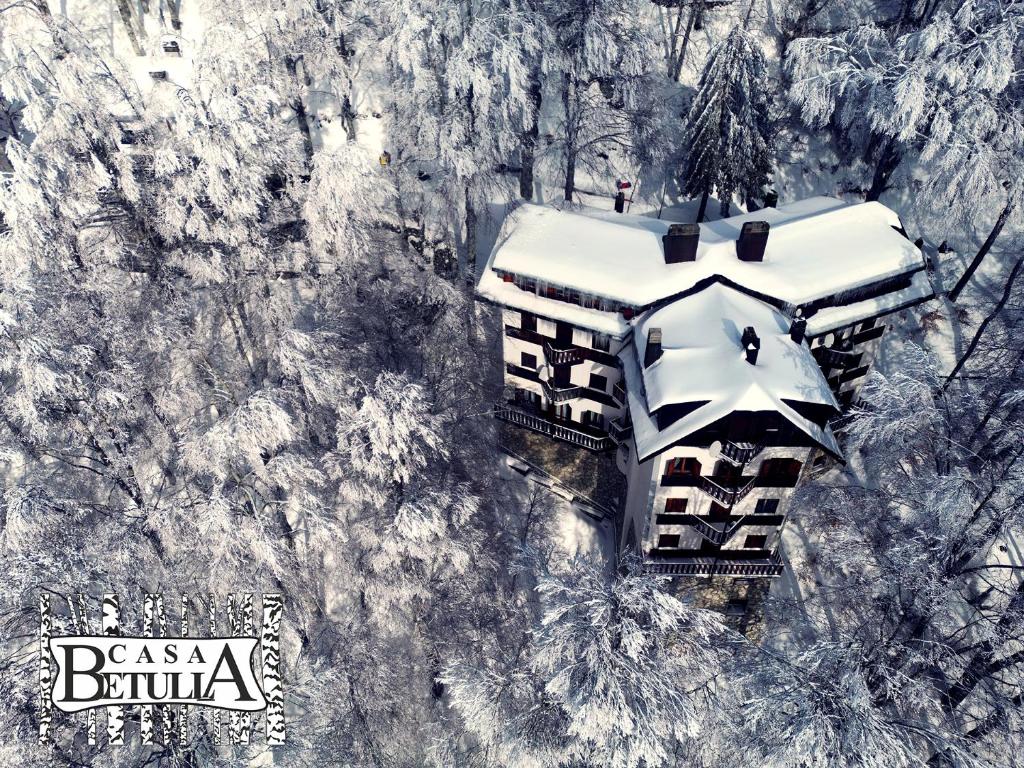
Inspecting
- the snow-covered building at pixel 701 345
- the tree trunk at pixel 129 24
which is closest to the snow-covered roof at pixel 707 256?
the snow-covered building at pixel 701 345

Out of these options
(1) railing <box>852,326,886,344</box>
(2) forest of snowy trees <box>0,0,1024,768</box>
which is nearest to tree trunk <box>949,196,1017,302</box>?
(2) forest of snowy trees <box>0,0,1024,768</box>

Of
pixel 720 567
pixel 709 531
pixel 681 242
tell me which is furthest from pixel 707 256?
pixel 720 567

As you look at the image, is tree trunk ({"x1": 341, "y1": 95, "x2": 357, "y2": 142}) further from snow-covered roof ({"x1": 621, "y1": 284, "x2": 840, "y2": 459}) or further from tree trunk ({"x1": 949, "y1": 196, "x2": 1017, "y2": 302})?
tree trunk ({"x1": 949, "y1": 196, "x2": 1017, "y2": 302})

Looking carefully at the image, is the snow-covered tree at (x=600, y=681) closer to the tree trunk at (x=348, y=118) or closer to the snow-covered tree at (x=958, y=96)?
the snow-covered tree at (x=958, y=96)

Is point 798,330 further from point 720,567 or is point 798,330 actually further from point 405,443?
point 405,443

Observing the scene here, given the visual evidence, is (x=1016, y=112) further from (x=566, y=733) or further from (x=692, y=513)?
(x=566, y=733)

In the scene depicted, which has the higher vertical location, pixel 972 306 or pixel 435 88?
pixel 435 88

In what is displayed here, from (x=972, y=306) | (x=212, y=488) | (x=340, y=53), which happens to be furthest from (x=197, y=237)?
(x=972, y=306)
